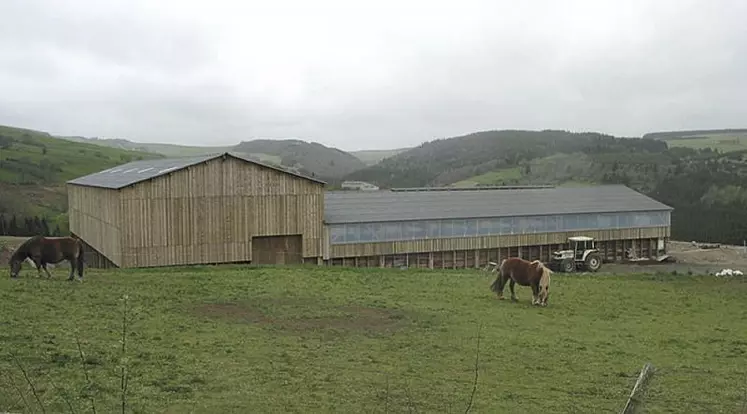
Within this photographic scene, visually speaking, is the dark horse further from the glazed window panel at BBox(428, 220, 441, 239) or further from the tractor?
the tractor

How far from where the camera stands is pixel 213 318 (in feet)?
47.8

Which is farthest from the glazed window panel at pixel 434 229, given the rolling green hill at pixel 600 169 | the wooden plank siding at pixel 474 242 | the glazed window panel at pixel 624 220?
the rolling green hill at pixel 600 169

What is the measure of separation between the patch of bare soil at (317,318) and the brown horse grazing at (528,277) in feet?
15.0

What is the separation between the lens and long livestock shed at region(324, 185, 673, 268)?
3906 cm

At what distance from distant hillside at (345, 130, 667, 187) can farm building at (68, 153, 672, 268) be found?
82.2m

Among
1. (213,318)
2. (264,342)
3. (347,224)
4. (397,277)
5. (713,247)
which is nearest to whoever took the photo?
(264,342)

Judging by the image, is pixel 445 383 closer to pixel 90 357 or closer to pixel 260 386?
pixel 260 386

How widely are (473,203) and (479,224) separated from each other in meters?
2.90

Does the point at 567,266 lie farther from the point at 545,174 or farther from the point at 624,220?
the point at 545,174

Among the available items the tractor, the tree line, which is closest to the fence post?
the tractor

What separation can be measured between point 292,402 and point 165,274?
14.5 metres

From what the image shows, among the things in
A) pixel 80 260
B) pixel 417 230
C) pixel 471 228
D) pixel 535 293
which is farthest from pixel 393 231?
pixel 80 260

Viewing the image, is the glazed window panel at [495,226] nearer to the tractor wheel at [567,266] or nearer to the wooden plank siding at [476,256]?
the wooden plank siding at [476,256]

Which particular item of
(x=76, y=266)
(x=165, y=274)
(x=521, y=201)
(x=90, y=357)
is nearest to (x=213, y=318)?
(x=90, y=357)
